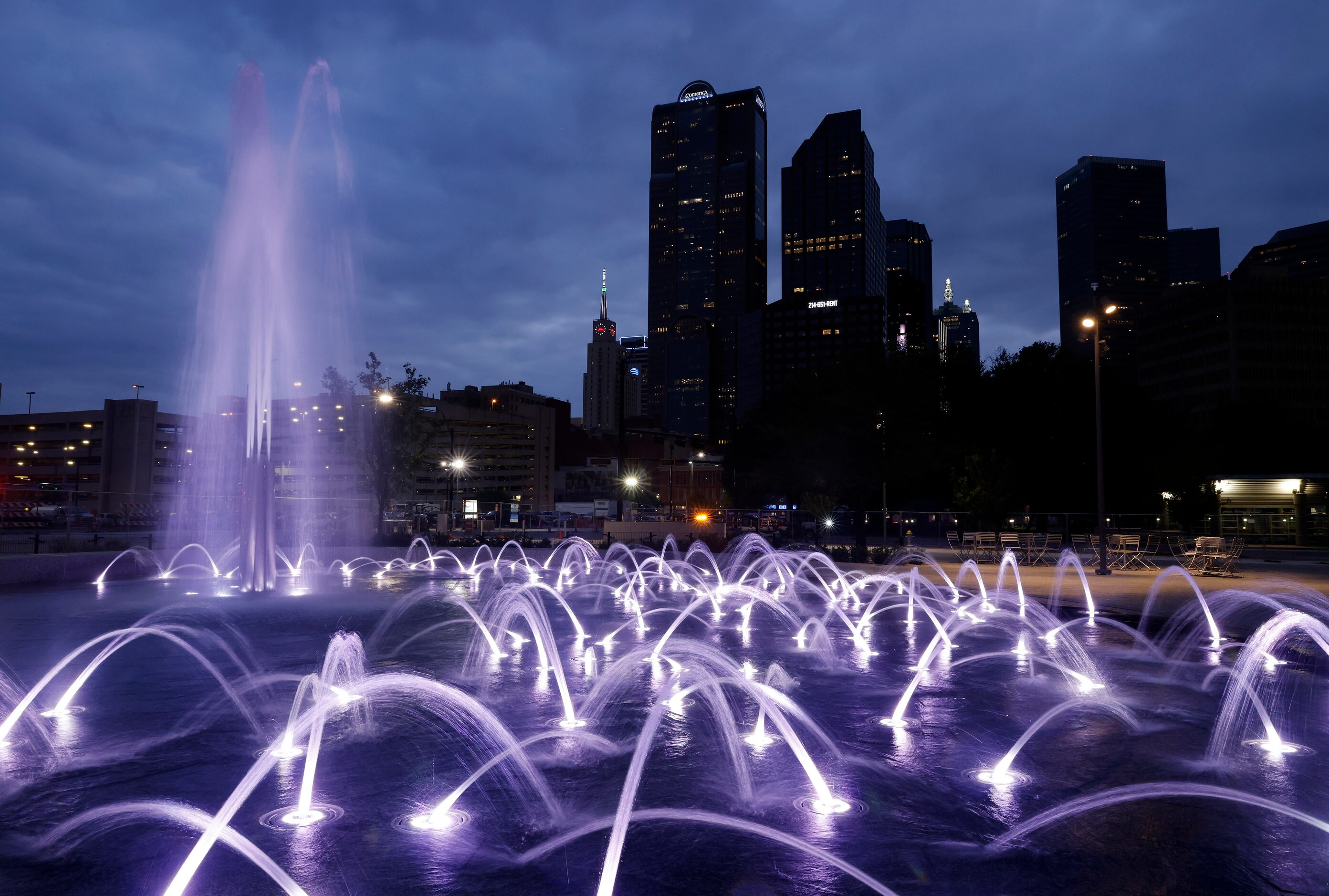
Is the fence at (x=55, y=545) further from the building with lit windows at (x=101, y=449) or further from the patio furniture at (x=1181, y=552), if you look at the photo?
the building with lit windows at (x=101, y=449)

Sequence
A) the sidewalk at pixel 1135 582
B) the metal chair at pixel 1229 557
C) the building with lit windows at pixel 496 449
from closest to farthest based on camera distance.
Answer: the sidewalk at pixel 1135 582, the metal chair at pixel 1229 557, the building with lit windows at pixel 496 449

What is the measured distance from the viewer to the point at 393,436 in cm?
4272

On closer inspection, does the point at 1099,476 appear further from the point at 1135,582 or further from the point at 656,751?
the point at 656,751

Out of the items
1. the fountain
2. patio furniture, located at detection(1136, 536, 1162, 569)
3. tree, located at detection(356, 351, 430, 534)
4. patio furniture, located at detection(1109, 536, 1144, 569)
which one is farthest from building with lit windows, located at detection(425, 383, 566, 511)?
the fountain

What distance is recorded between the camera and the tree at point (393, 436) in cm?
4259

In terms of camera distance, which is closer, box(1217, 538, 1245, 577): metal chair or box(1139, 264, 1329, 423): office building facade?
box(1217, 538, 1245, 577): metal chair

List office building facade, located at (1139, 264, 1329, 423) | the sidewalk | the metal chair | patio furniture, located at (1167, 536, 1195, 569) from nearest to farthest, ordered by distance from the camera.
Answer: the sidewalk
the metal chair
patio furniture, located at (1167, 536, 1195, 569)
office building facade, located at (1139, 264, 1329, 423)

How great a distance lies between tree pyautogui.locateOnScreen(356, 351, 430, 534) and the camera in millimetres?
42594

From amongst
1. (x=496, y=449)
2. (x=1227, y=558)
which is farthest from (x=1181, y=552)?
(x=496, y=449)

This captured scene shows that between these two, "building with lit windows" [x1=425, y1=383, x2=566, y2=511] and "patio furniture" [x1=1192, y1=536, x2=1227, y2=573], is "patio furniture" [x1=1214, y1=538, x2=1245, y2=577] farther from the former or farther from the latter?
"building with lit windows" [x1=425, y1=383, x2=566, y2=511]

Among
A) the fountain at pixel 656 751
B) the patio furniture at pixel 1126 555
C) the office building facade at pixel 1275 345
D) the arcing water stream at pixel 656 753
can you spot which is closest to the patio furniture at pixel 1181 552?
the patio furniture at pixel 1126 555

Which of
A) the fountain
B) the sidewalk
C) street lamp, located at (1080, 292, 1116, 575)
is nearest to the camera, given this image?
the fountain

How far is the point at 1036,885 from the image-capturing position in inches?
189

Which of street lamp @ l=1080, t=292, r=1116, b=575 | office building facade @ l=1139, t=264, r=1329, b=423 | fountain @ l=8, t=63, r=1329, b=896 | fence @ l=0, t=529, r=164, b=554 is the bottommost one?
fountain @ l=8, t=63, r=1329, b=896
